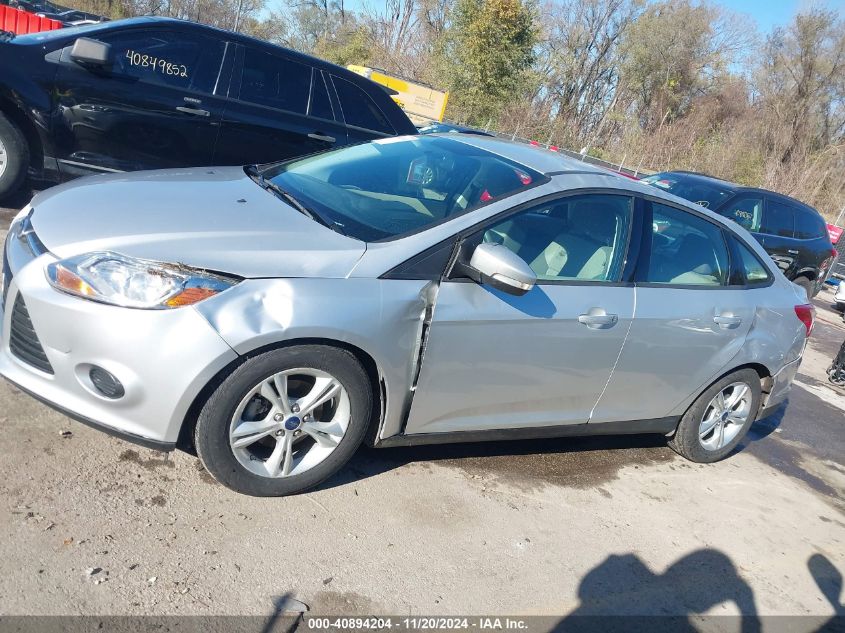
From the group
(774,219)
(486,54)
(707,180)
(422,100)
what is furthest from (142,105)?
(486,54)

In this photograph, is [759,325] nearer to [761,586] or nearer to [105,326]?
[761,586]

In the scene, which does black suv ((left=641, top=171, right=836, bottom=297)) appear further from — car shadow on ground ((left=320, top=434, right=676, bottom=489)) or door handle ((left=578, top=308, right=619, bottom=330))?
door handle ((left=578, top=308, right=619, bottom=330))

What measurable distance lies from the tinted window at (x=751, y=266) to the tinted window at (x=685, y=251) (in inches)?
6.2

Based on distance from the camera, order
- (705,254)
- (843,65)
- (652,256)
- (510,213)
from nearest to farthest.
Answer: (510,213) < (652,256) < (705,254) < (843,65)

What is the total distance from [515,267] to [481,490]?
48.6 inches

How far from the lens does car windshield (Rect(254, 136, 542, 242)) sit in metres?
3.47

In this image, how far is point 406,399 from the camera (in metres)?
3.31

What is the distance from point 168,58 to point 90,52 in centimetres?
74

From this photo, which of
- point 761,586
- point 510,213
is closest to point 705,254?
point 510,213

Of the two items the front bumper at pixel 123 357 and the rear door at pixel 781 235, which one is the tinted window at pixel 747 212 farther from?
the front bumper at pixel 123 357

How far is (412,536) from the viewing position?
3.24 metres

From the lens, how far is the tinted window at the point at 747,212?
31.3ft

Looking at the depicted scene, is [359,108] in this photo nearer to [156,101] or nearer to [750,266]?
[156,101]

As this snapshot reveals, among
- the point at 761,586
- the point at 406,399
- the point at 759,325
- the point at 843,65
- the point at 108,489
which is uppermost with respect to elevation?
the point at 843,65
